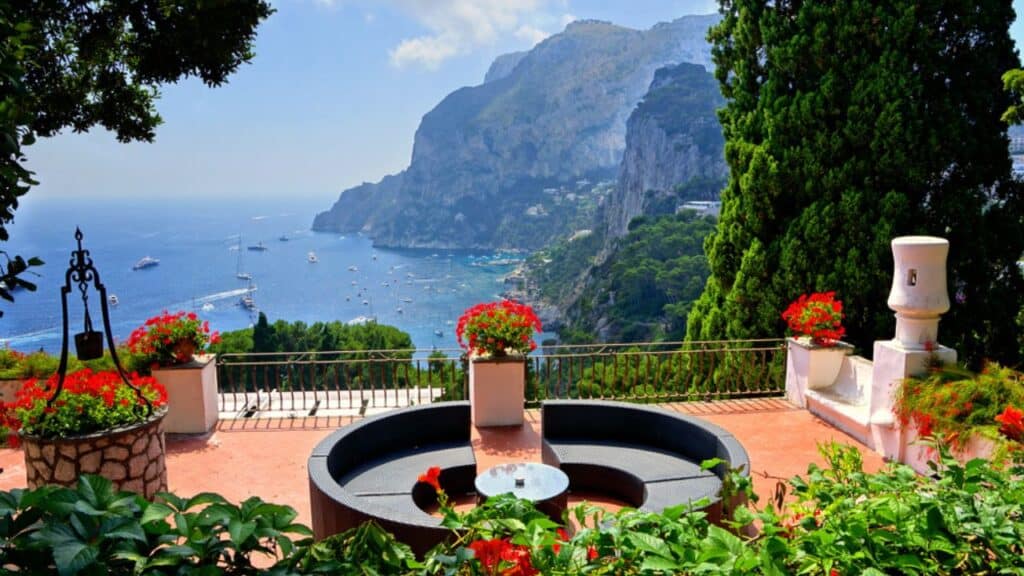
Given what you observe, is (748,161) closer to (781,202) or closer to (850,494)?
(781,202)

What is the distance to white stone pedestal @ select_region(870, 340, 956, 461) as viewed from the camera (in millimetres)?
5777

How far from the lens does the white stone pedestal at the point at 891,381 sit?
19.0 feet

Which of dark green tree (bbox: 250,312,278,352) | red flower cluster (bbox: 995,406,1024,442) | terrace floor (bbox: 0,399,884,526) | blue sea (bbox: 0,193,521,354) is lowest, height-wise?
blue sea (bbox: 0,193,521,354)

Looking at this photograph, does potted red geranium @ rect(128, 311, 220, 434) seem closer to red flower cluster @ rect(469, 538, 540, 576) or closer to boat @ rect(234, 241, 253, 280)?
red flower cluster @ rect(469, 538, 540, 576)

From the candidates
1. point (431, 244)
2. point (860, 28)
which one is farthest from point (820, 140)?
point (431, 244)

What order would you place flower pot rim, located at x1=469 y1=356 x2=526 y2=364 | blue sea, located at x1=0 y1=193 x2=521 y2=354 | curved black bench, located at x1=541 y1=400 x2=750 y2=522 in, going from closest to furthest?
curved black bench, located at x1=541 y1=400 x2=750 y2=522
flower pot rim, located at x1=469 y1=356 x2=526 y2=364
blue sea, located at x1=0 y1=193 x2=521 y2=354

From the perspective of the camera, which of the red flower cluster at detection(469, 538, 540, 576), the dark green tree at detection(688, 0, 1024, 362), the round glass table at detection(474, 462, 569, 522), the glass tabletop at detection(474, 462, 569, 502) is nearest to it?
the red flower cluster at detection(469, 538, 540, 576)

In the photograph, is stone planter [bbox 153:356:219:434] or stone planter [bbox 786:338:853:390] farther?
stone planter [bbox 786:338:853:390]

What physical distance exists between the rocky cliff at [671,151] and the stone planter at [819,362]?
189 feet

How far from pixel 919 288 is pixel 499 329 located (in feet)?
12.7

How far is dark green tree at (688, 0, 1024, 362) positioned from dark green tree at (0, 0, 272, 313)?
7038 millimetres

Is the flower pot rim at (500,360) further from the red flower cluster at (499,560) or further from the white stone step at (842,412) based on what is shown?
the red flower cluster at (499,560)

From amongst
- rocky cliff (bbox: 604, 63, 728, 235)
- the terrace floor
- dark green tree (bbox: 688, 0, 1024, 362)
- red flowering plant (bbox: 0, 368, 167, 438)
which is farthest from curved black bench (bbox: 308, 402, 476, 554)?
rocky cliff (bbox: 604, 63, 728, 235)

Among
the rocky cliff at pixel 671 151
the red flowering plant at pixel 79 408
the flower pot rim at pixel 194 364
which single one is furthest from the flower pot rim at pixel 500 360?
the rocky cliff at pixel 671 151
